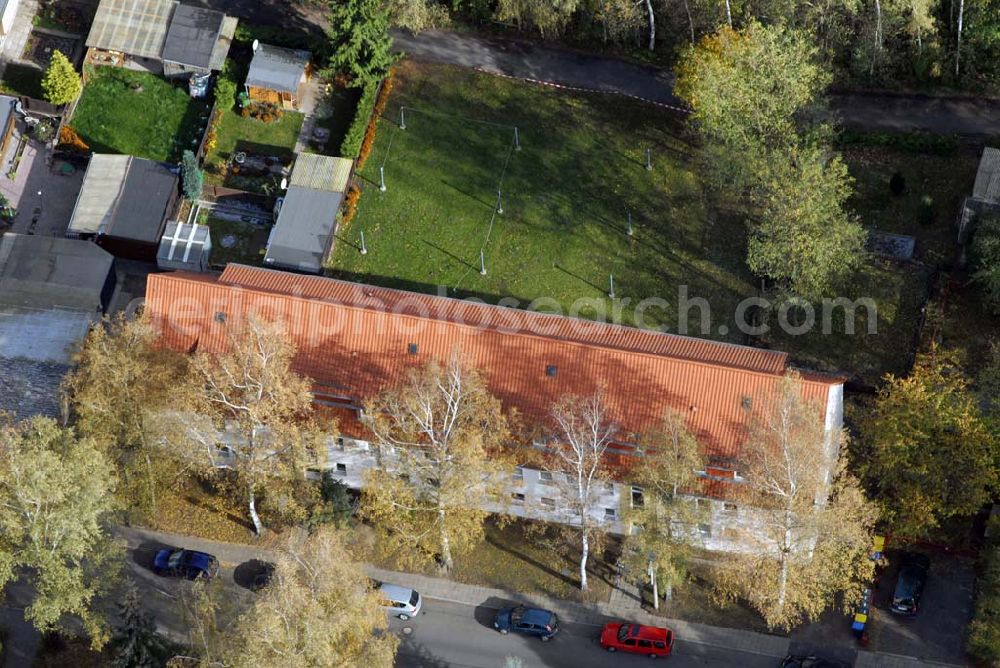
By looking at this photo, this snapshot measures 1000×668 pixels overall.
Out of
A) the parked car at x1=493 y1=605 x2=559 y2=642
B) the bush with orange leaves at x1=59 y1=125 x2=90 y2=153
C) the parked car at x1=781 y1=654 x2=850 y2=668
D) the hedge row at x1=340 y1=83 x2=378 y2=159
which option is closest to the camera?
the parked car at x1=781 y1=654 x2=850 y2=668

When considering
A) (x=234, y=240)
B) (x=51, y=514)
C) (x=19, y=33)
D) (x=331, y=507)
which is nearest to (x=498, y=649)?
(x=331, y=507)

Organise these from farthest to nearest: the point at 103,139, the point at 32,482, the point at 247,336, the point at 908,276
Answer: the point at 103,139
the point at 908,276
the point at 247,336
the point at 32,482

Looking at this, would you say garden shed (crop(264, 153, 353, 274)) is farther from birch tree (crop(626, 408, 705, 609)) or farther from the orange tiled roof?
birch tree (crop(626, 408, 705, 609))

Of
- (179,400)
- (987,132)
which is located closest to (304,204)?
(179,400)

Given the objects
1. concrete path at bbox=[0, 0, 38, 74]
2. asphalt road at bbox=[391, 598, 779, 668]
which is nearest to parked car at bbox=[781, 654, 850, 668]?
asphalt road at bbox=[391, 598, 779, 668]

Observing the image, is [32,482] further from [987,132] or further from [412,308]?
[987,132]

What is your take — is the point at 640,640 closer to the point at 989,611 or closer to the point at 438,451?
the point at 438,451

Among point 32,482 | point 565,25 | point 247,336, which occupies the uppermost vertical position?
point 565,25
